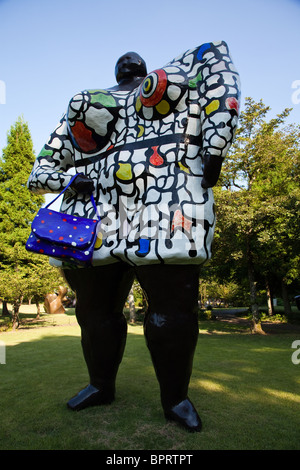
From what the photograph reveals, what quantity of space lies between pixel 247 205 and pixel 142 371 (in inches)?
261

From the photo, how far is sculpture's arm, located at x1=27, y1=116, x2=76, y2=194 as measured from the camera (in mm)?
2633

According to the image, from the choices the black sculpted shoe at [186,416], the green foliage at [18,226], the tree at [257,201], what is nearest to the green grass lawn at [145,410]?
the black sculpted shoe at [186,416]

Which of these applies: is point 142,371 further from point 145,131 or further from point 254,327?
point 254,327

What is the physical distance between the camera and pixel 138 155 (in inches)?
94.7

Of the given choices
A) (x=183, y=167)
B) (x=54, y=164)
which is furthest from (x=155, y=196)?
(x=54, y=164)

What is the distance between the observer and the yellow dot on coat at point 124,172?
2.39 metres

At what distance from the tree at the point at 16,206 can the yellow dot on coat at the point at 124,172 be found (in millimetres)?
9266

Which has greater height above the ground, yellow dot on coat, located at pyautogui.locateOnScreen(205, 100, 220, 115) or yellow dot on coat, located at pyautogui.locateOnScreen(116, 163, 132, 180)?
yellow dot on coat, located at pyautogui.locateOnScreen(205, 100, 220, 115)

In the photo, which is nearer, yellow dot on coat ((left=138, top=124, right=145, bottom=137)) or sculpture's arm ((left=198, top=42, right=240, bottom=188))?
sculpture's arm ((left=198, top=42, right=240, bottom=188))

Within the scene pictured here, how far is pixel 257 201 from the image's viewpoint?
999cm

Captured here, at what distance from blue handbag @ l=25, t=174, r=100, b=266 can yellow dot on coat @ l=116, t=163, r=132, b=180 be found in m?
0.42

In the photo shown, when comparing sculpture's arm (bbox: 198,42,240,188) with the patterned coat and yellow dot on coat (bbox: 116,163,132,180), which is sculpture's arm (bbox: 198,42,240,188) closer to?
the patterned coat

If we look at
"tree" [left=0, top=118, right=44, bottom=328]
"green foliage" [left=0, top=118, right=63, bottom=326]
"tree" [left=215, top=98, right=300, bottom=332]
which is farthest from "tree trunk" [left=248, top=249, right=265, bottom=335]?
"tree" [left=0, top=118, right=44, bottom=328]

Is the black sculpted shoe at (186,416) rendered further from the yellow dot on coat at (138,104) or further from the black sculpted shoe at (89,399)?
the yellow dot on coat at (138,104)
